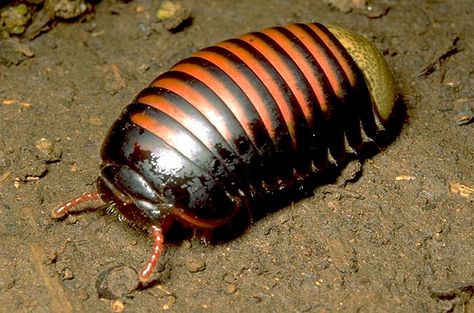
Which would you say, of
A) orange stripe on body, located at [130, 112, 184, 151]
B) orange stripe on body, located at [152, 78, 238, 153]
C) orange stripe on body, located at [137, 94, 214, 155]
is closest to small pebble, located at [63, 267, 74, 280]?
orange stripe on body, located at [130, 112, 184, 151]

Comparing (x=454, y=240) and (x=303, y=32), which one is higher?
(x=303, y=32)

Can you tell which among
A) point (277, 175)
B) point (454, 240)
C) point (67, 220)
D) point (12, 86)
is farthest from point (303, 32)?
point (12, 86)

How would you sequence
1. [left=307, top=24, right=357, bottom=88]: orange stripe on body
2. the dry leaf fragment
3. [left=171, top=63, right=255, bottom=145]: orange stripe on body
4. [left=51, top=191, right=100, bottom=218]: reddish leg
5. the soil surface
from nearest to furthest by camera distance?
1. [left=171, top=63, right=255, bottom=145]: orange stripe on body
2. the soil surface
3. [left=51, top=191, right=100, bottom=218]: reddish leg
4. [left=307, top=24, right=357, bottom=88]: orange stripe on body
5. the dry leaf fragment

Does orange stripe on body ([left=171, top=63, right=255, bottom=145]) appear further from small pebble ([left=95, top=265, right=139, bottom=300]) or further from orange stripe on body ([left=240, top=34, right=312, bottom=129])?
small pebble ([left=95, top=265, right=139, bottom=300])

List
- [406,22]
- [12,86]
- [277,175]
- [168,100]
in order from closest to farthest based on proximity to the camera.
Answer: [168,100], [277,175], [12,86], [406,22]

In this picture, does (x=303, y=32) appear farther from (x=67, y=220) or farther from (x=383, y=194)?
(x=67, y=220)

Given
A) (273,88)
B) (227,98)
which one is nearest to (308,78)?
(273,88)
